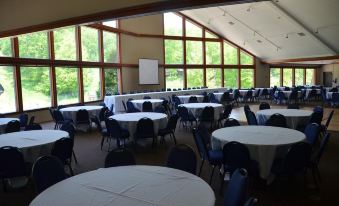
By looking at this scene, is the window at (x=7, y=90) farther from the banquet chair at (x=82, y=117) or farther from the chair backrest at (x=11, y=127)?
the chair backrest at (x=11, y=127)

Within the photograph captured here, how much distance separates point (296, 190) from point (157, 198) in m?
2.63

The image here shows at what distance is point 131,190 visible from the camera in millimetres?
2426

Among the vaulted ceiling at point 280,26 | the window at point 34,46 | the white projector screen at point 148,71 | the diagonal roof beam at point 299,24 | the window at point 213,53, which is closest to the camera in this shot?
the window at point 34,46

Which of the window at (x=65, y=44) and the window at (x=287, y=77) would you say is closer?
the window at (x=65, y=44)

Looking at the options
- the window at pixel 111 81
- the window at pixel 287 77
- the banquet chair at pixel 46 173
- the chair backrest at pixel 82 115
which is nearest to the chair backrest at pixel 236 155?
the banquet chair at pixel 46 173

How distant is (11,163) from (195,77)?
16.5 metres

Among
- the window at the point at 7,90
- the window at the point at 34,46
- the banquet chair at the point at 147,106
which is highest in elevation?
the window at the point at 34,46

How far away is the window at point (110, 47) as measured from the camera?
1459cm

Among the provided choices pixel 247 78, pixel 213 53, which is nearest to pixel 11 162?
pixel 213 53

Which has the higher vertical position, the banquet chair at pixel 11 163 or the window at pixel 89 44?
the window at pixel 89 44

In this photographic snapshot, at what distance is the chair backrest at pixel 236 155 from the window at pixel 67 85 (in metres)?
10.1

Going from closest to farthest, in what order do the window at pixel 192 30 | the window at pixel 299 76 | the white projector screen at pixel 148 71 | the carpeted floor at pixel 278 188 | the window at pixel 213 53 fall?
the carpeted floor at pixel 278 188 → the white projector screen at pixel 148 71 → the window at pixel 192 30 → the window at pixel 213 53 → the window at pixel 299 76

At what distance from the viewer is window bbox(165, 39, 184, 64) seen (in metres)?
18.2

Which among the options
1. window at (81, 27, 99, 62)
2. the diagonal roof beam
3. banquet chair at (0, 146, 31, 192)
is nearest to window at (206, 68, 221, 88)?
→ the diagonal roof beam
